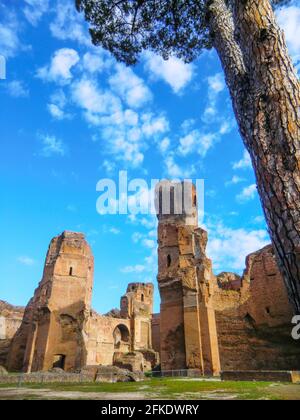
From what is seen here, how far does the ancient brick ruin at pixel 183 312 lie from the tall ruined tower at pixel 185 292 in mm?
37

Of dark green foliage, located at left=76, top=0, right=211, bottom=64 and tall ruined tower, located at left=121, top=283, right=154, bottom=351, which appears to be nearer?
dark green foliage, located at left=76, top=0, right=211, bottom=64

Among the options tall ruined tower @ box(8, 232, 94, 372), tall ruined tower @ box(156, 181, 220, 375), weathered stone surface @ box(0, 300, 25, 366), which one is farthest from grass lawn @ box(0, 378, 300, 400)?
weathered stone surface @ box(0, 300, 25, 366)

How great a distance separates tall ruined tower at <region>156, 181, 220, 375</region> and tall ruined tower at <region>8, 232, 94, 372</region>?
8.19 meters

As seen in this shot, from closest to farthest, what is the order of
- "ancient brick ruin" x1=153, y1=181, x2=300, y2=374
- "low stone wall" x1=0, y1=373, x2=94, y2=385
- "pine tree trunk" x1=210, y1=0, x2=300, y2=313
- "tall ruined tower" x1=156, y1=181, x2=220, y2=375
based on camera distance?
"pine tree trunk" x1=210, y1=0, x2=300, y2=313 → "low stone wall" x1=0, y1=373, x2=94, y2=385 → "tall ruined tower" x1=156, y1=181, x2=220, y2=375 → "ancient brick ruin" x1=153, y1=181, x2=300, y2=374

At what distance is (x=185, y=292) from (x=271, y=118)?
37.6 feet

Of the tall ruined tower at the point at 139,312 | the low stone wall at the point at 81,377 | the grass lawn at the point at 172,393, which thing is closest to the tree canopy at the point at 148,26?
the grass lawn at the point at 172,393

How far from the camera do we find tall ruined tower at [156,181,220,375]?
1221cm

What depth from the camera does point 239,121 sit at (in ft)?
9.80

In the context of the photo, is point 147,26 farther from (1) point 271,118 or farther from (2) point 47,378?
(2) point 47,378

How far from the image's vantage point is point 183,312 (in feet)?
42.5

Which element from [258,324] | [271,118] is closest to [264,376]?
[258,324]

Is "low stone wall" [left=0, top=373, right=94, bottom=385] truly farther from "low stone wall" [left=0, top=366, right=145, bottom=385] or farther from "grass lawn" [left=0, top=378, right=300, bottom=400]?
"grass lawn" [left=0, top=378, right=300, bottom=400]

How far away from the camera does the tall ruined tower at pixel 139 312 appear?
33625 mm
